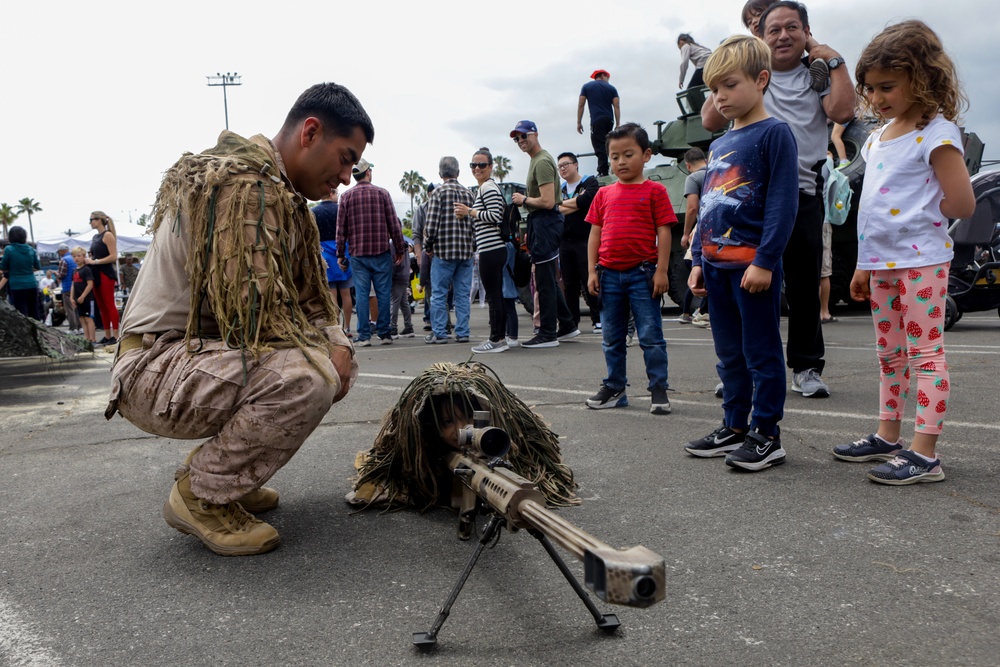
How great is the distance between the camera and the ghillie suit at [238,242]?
231cm

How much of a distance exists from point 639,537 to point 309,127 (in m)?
1.69

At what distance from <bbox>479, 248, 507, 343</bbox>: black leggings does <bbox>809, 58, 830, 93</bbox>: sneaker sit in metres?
3.81

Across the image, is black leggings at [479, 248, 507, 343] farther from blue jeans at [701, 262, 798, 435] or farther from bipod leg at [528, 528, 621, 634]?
bipod leg at [528, 528, 621, 634]

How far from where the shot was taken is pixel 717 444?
345 cm

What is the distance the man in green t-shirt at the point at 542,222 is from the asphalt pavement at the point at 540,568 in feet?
11.7

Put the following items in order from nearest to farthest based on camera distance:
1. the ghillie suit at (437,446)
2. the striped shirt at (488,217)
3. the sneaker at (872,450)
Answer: the ghillie suit at (437,446), the sneaker at (872,450), the striped shirt at (488,217)

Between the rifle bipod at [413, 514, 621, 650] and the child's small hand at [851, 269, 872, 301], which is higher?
the child's small hand at [851, 269, 872, 301]

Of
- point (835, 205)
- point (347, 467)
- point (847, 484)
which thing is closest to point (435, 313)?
point (835, 205)

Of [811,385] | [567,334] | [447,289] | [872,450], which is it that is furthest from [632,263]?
[447,289]

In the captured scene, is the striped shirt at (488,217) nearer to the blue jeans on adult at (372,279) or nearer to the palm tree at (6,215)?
the blue jeans on adult at (372,279)

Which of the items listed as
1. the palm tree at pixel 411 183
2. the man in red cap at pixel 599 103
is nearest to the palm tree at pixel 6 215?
the palm tree at pixel 411 183

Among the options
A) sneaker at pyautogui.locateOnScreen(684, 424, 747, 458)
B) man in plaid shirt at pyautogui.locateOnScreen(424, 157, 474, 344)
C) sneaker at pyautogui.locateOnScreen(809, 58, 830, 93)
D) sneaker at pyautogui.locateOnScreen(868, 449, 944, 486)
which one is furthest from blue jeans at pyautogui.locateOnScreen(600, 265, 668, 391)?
man in plaid shirt at pyautogui.locateOnScreen(424, 157, 474, 344)

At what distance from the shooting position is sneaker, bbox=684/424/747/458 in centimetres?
342

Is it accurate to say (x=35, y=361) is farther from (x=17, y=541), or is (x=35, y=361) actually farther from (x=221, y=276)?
(x=221, y=276)
